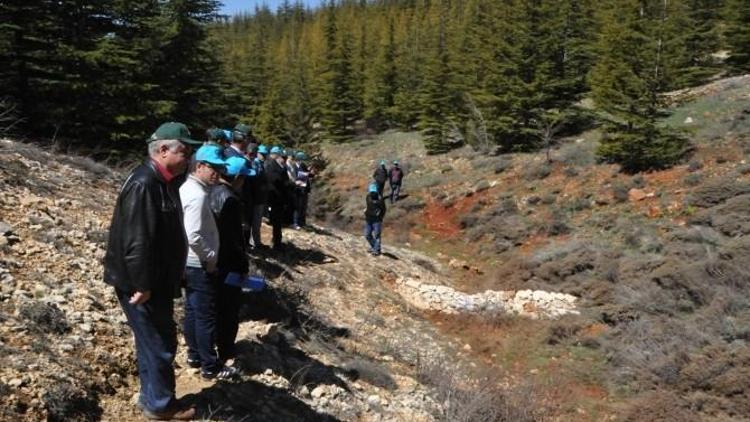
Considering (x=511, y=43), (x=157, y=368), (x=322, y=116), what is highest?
(x=511, y=43)

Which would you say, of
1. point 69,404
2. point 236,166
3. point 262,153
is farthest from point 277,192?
point 69,404

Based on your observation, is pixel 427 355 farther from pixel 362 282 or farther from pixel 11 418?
pixel 11 418

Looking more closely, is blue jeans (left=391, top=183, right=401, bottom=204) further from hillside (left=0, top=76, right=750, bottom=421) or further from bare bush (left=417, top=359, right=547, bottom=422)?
bare bush (left=417, top=359, right=547, bottom=422)

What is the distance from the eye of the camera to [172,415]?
151 inches

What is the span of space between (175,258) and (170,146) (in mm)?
674

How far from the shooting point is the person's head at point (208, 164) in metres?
4.23

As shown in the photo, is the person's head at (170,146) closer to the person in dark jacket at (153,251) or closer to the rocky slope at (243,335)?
the person in dark jacket at (153,251)

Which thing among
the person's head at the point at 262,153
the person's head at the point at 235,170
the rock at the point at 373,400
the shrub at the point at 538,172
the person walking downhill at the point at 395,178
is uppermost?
the person's head at the point at 235,170

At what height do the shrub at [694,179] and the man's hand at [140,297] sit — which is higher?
the man's hand at [140,297]

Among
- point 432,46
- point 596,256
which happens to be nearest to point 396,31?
point 432,46

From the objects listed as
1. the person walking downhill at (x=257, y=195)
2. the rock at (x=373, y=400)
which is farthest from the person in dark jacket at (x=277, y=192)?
the rock at (x=373, y=400)

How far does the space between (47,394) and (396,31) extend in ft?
182

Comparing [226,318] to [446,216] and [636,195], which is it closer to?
[636,195]

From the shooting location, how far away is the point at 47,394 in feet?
12.3
